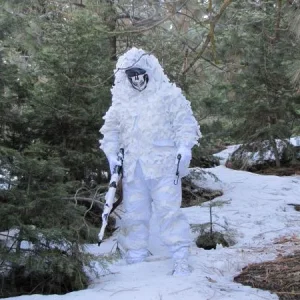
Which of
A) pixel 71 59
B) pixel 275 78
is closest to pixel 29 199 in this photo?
pixel 71 59

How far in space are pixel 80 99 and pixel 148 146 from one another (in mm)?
2157

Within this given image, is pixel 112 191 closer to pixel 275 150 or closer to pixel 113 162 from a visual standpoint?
pixel 113 162

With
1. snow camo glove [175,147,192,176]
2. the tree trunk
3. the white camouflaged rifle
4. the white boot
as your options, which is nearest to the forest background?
the tree trunk

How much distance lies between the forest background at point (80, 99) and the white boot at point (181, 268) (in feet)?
2.54

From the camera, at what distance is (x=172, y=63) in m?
7.14

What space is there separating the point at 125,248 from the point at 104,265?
730 millimetres

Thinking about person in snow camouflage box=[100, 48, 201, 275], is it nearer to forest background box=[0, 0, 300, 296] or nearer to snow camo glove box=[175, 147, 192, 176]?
snow camo glove box=[175, 147, 192, 176]

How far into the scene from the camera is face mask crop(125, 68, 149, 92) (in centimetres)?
444

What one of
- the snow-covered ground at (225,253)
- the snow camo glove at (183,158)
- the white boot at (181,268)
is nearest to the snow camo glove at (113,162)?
the snow camo glove at (183,158)

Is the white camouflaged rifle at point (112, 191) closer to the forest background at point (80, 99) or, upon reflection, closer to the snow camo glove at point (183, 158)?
the forest background at point (80, 99)

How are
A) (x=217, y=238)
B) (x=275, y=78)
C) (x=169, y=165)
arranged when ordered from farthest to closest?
(x=275, y=78), (x=217, y=238), (x=169, y=165)

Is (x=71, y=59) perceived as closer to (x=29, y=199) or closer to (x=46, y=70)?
(x=46, y=70)

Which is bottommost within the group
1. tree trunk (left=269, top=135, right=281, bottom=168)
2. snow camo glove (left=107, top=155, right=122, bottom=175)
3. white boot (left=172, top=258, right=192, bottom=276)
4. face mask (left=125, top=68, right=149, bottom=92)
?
white boot (left=172, top=258, right=192, bottom=276)

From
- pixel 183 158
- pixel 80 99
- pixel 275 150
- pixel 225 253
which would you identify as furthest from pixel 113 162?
pixel 275 150
